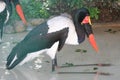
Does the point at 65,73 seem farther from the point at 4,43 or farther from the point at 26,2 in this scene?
the point at 26,2

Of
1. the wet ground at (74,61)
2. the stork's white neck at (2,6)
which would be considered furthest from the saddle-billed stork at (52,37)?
the stork's white neck at (2,6)

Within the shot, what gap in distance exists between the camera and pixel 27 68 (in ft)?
20.4

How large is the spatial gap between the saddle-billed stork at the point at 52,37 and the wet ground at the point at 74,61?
0.17 m

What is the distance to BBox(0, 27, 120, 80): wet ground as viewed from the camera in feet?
19.3

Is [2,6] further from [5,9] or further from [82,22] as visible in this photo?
[82,22]

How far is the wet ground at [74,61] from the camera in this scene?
5.88 m

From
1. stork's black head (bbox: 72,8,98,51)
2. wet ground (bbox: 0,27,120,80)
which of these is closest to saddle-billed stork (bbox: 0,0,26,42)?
wet ground (bbox: 0,27,120,80)

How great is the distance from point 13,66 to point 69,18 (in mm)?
953

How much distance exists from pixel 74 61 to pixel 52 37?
69 centimetres

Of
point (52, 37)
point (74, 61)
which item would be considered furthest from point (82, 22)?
point (74, 61)

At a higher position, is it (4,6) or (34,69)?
(4,6)

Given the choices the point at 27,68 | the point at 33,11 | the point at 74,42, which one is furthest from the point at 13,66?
the point at 33,11

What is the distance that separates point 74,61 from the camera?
6.41 m

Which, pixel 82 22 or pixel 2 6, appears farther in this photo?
pixel 2 6
